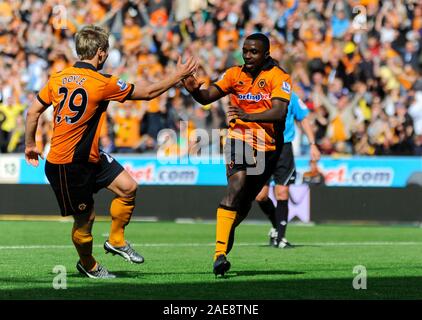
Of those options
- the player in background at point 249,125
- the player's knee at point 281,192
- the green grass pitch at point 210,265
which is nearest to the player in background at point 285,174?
the player's knee at point 281,192

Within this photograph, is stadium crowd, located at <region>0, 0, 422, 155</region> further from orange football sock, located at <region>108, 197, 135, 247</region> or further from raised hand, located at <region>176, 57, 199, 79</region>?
raised hand, located at <region>176, 57, 199, 79</region>

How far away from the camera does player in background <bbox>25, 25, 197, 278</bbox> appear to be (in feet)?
34.1

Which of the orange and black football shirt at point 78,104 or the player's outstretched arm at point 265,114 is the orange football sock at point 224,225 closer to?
the player's outstretched arm at point 265,114

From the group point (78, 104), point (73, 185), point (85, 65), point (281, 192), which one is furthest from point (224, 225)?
point (281, 192)

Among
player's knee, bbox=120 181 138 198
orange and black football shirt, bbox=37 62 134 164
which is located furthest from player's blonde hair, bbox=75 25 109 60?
player's knee, bbox=120 181 138 198

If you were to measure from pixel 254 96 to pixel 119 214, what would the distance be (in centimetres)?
186

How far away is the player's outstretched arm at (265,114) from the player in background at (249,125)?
0.03 feet

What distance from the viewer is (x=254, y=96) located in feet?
37.6

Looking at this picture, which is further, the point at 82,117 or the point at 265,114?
the point at 265,114

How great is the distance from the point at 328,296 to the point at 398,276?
203 centimetres

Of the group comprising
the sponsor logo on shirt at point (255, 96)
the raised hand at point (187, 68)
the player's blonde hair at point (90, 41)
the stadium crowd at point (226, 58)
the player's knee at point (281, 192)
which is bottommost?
the player's knee at point (281, 192)

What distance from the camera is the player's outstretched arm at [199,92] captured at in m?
11.1

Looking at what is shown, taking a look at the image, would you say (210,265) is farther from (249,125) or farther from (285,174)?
(285,174)

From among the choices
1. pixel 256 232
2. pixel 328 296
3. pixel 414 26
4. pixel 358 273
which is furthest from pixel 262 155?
pixel 414 26
